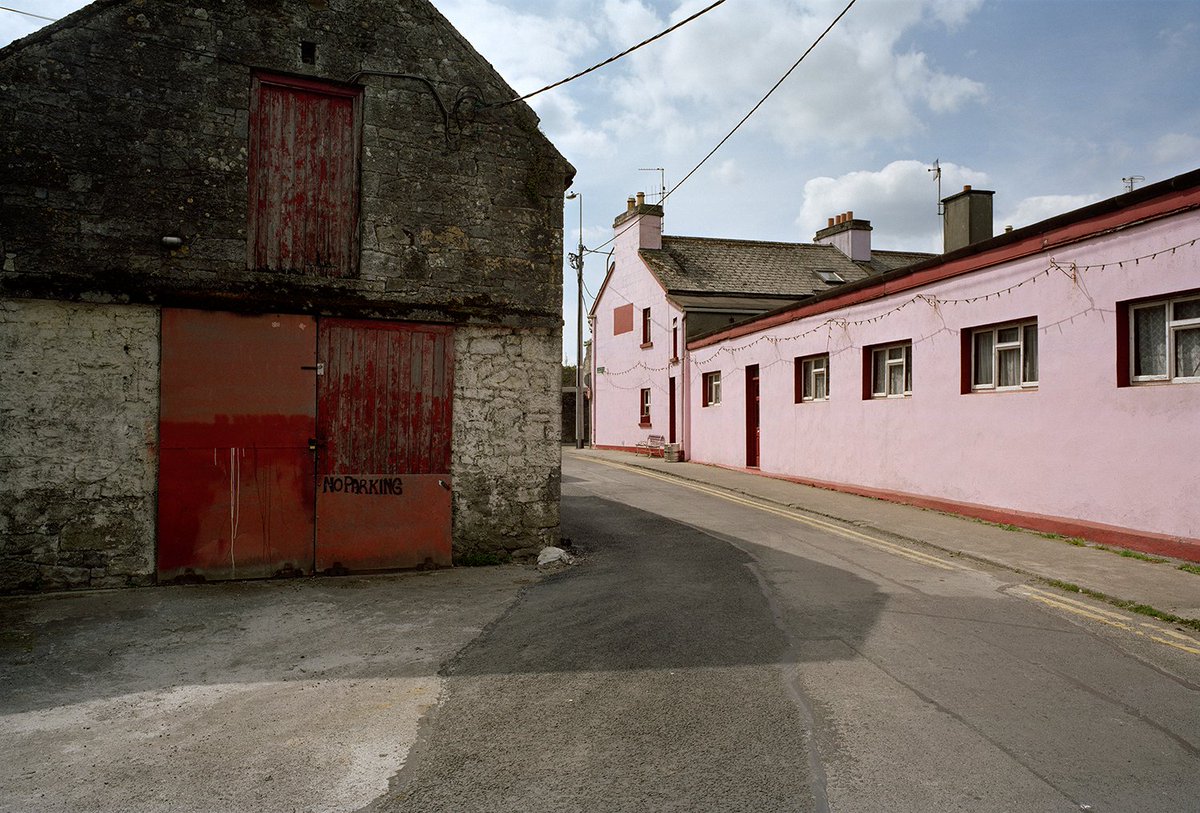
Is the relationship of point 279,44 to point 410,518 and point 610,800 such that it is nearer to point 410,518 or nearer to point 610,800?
point 410,518

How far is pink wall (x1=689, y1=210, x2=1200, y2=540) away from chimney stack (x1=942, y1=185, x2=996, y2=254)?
2.97m

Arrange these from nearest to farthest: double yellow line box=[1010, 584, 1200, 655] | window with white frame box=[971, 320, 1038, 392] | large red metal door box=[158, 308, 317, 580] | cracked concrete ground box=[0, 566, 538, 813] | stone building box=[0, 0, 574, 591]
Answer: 1. cracked concrete ground box=[0, 566, 538, 813]
2. double yellow line box=[1010, 584, 1200, 655]
3. stone building box=[0, 0, 574, 591]
4. large red metal door box=[158, 308, 317, 580]
5. window with white frame box=[971, 320, 1038, 392]

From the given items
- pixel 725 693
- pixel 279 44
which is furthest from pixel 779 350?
pixel 725 693

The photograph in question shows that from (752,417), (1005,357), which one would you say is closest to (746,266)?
(752,417)

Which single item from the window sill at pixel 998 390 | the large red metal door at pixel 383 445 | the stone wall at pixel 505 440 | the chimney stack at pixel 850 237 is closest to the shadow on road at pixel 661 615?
the stone wall at pixel 505 440

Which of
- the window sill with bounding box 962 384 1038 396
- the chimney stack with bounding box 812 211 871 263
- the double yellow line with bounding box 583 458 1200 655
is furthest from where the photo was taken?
the chimney stack with bounding box 812 211 871 263

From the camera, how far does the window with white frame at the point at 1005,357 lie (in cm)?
1190

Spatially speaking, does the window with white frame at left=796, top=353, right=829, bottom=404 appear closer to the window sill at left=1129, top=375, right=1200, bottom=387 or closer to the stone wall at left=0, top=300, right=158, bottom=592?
the window sill at left=1129, top=375, right=1200, bottom=387

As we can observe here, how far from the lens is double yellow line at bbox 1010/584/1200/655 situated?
6227 mm

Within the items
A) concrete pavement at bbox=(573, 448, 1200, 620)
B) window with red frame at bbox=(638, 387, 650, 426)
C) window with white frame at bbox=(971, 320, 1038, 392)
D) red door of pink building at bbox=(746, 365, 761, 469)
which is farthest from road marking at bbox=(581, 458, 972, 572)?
window with red frame at bbox=(638, 387, 650, 426)

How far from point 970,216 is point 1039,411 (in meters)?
6.81

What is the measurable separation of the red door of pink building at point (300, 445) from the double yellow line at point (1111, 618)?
6432 millimetres

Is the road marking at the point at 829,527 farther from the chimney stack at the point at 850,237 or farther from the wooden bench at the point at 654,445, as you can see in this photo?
the chimney stack at the point at 850,237

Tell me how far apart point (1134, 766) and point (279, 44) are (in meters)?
9.93
